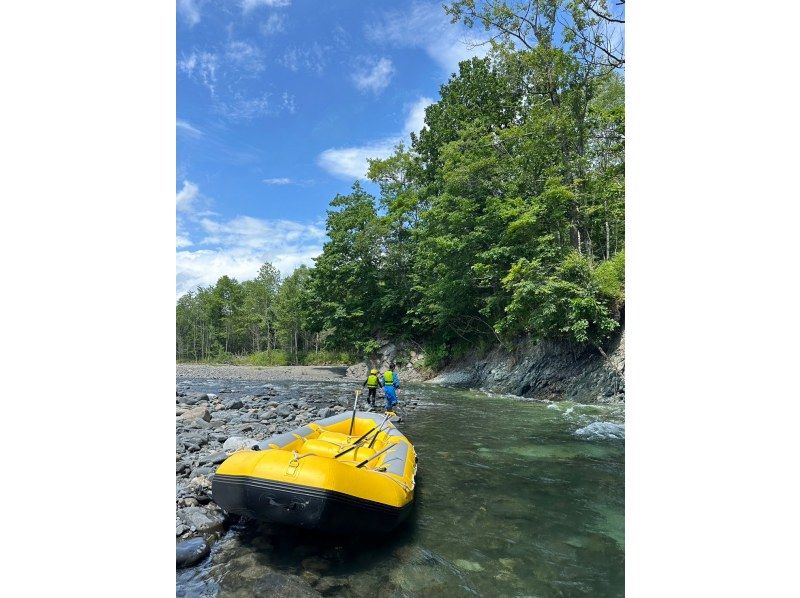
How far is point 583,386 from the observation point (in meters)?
10.7

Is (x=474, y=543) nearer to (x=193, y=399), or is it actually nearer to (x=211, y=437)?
(x=211, y=437)

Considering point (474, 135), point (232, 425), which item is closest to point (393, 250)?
point (474, 135)

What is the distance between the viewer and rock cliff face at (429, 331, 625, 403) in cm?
1029

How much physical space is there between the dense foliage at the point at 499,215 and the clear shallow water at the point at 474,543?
361cm

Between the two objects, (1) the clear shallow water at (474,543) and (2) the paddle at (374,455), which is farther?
(2) the paddle at (374,455)

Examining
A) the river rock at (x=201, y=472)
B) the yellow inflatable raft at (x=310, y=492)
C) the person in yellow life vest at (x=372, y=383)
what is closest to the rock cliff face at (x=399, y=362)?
the person in yellow life vest at (x=372, y=383)

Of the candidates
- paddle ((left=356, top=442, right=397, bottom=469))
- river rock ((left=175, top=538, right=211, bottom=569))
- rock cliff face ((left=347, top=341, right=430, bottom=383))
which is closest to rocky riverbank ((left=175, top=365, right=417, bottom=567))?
river rock ((left=175, top=538, right=211, bottom=569))

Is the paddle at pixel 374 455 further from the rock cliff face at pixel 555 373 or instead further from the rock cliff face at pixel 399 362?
the rock cliff face at pixel 399 362

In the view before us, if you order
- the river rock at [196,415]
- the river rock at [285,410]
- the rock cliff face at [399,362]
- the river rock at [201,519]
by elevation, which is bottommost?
the rock cliff face at [399,362]

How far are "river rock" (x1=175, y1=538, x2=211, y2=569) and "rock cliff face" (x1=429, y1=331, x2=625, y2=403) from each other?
9.20 metres

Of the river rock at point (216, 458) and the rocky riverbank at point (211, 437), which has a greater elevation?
the river rock at point (216, 458)

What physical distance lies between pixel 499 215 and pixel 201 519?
1187 centimetres

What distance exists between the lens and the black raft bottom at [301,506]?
2.79 meters
